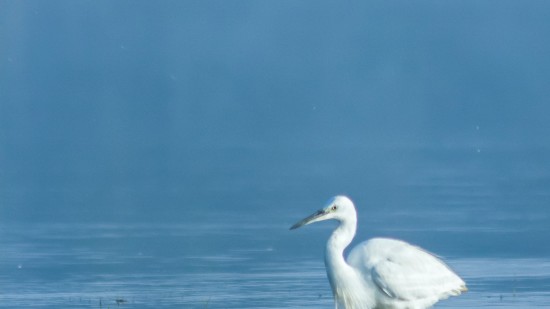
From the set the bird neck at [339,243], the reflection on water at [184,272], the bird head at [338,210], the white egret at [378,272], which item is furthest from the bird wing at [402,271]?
the reflection on water at [184,272]

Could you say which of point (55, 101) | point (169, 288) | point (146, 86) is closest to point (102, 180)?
point (169, 288)

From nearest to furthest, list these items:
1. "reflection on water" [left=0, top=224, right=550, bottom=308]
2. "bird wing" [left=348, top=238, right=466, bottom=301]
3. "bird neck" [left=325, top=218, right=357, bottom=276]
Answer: "bird neck" [left=325, top=218, right=357, bottom=276], "bird wing" [left=348, top=238, right=466, bottom=301], "reflection on water" [left=0, top=224, right=550, bottom=308]

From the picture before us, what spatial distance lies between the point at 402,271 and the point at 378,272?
0.17 meters

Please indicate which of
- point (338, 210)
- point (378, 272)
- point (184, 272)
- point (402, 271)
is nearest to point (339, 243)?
point (338, 210)

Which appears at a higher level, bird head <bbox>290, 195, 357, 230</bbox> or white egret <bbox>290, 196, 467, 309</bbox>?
bird head <bbox>290, 195, 357, 230</bbox>

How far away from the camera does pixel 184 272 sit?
1677 centimetres

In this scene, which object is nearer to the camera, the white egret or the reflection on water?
the white egret

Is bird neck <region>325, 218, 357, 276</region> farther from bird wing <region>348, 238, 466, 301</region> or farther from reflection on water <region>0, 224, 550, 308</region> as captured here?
reflection on water <region>0, 224, 550, 308</region>

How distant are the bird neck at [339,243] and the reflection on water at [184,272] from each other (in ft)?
4.65

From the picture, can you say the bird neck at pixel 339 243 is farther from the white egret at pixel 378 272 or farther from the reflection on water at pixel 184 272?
the reflection on water at pixel 184 272

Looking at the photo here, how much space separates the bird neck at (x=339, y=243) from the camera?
13344 mm

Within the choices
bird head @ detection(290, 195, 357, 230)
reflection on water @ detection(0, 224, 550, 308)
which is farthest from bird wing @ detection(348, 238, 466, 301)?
reflection on water @ detection(0, 224, 550, 308)

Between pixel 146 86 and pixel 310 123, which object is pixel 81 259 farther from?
pixel 146 86

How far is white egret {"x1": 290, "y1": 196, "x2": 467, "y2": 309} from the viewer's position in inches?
527
